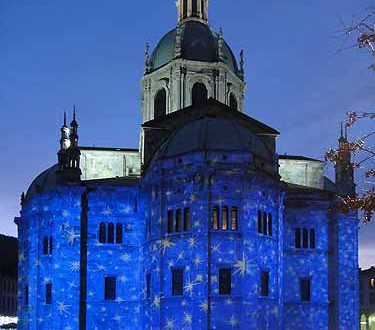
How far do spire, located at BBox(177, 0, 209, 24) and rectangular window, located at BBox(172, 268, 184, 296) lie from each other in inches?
1083

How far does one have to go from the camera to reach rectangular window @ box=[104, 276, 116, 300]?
55688 mm

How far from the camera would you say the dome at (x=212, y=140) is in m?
50.6

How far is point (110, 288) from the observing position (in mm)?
55812

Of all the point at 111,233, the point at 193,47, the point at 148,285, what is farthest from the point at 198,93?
the point at 148,285

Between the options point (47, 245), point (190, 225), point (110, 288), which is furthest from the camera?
point (47, 245)

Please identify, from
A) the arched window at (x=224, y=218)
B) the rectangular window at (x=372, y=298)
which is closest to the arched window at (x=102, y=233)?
the arched window at (x=224, y=218)

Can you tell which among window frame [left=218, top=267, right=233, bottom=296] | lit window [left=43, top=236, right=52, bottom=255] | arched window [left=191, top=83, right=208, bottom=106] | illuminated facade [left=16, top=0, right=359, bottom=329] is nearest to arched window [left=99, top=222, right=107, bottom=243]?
illuminated facade [left=16, top=0, right=359, bottom=329]

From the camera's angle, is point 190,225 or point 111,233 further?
point 111,233

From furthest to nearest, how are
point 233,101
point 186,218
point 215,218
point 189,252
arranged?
point 233,101 < point 186,218 < point 215,218 < point 189,252

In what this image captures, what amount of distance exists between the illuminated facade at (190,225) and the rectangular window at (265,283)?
0.15 metres

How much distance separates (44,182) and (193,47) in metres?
16.6

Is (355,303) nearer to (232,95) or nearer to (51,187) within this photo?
(232,95)

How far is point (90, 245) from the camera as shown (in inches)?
2210

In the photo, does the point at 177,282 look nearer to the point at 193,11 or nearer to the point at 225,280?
the point at 225,280
